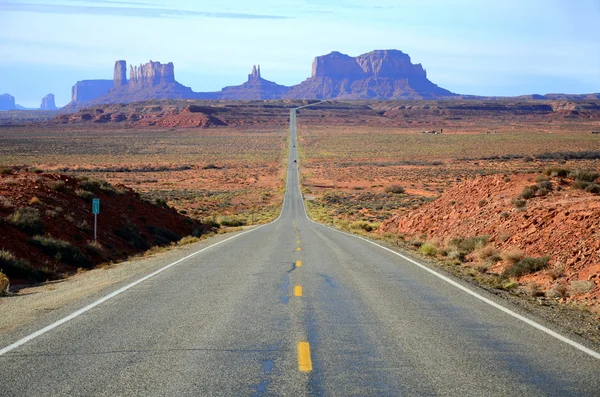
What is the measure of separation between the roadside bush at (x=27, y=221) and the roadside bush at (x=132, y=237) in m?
4.46

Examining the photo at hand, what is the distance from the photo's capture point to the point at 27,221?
18422 mm

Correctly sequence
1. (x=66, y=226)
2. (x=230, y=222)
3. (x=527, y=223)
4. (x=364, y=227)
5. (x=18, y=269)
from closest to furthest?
(x=18, y=269), (x=527, y=223), (x=66, y=226), (x=364, y=227), (x=230, y=222)

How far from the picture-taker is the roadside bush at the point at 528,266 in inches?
549

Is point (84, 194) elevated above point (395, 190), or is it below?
above

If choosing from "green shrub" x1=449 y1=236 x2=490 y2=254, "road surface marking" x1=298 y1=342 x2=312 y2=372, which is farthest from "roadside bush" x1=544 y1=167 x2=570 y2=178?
"road surface marking" x1=298 y1=342 x2=312 y2=372

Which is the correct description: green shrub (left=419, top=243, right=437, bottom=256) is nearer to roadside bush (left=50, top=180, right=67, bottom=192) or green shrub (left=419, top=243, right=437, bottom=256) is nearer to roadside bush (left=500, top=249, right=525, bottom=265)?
roadside bush (left=500, top=249, right=525, bottom=265)

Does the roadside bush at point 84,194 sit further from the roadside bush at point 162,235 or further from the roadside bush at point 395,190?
the roadside bush at point 395,190

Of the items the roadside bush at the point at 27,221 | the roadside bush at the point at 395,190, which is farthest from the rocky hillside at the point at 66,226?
the roadside bush at the point at 395,190

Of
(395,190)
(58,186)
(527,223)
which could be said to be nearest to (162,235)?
(58,186)

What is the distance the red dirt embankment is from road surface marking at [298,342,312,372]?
624 cm

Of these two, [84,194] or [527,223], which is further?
[84,194]

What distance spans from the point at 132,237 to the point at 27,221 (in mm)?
5704

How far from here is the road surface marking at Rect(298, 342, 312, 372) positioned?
652 cm

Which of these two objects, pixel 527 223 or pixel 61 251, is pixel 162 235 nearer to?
pixel 61 251
